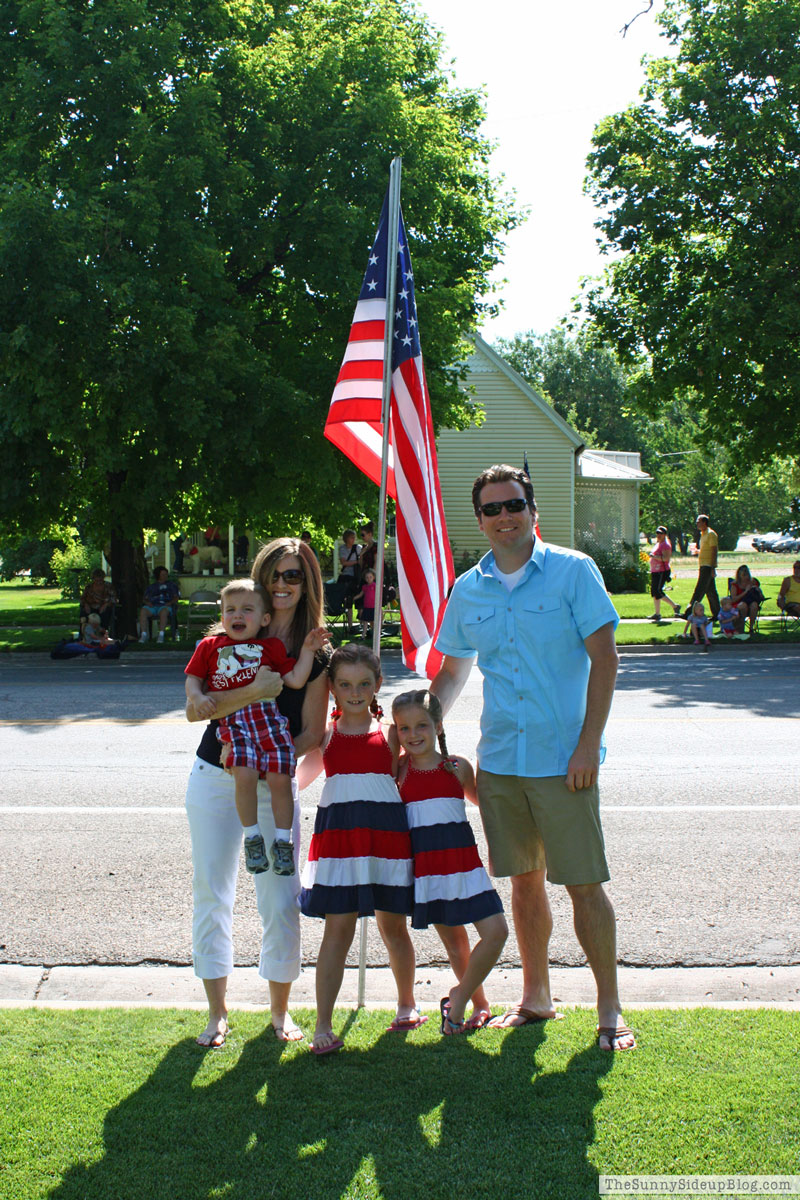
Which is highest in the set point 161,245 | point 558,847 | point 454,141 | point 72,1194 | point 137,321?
point 454,141

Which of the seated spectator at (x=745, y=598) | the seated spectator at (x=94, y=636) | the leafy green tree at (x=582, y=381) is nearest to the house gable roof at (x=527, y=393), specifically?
the seated spectator at (x=745, y=598)

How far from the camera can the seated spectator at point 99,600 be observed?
61.4 ft

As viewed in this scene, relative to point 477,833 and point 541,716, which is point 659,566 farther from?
point 541,716

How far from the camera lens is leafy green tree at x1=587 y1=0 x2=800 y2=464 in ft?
64.5

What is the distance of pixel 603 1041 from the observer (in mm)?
3791

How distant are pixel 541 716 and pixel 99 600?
16.1 metres

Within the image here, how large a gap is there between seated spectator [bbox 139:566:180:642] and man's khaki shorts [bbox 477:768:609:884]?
15.8 metres

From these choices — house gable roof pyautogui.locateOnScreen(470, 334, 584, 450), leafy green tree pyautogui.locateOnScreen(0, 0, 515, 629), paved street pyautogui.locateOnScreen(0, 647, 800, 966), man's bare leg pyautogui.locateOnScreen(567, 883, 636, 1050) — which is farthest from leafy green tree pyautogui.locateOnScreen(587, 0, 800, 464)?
man's bare leg pyautogui.locateOnScreen(567, 883, 636, 1050)

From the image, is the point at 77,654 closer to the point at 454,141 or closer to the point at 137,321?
the point at 137,321

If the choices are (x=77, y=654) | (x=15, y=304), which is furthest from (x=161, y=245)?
(x=77, y=654)

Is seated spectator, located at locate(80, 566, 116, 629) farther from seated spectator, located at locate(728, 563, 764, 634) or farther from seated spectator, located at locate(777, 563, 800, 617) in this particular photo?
seated spectator, located at locate(777, 563, 800, 617)

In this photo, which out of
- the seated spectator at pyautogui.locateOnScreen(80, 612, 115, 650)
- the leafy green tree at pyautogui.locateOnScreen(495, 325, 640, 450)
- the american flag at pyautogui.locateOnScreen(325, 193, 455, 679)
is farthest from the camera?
the leafy green tree at pyautogui.locateOnScreen(495, 325, 640, 450)

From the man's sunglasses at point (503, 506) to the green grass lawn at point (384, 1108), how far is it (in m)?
1.94

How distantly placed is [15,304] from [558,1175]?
15.7 meters
